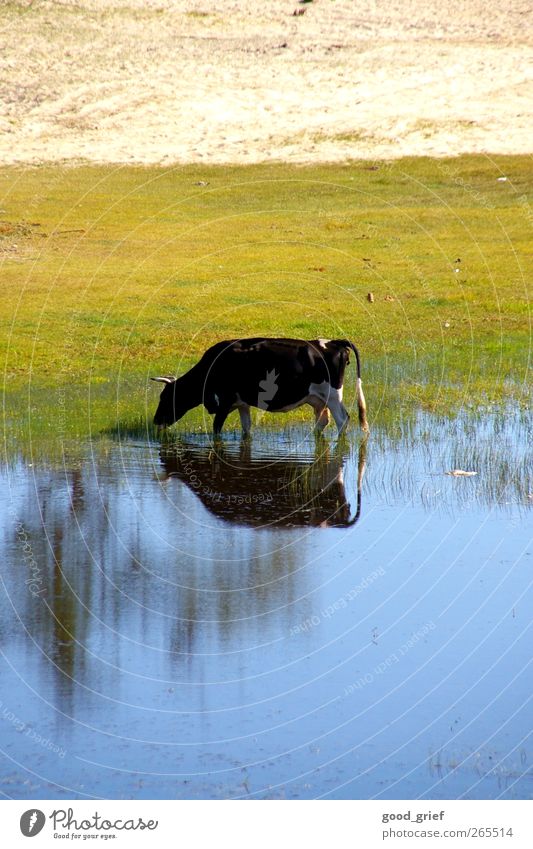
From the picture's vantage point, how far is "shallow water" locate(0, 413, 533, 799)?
8.25m

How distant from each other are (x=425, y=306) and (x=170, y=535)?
17.8m

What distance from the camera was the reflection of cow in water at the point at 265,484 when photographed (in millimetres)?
14453

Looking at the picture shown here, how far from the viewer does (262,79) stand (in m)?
63.0

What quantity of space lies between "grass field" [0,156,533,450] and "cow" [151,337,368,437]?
129cm

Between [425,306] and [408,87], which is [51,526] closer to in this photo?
[425,306]

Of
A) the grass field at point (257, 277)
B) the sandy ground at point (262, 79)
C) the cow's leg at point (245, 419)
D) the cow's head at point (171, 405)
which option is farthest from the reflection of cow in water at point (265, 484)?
the sandy ground at point (262, 79)

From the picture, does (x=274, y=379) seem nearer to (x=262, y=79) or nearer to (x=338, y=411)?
(x=338, y=411)

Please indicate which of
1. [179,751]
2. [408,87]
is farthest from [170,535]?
[408,87]

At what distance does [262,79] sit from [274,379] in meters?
47.6

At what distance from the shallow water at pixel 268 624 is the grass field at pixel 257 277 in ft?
12.6

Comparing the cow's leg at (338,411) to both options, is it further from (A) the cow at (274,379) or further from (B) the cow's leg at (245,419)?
(B) the cow's leg at (245,419)

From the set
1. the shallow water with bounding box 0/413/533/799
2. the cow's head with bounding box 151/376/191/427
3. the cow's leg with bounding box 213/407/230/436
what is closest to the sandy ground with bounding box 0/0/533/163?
the cow's head with bounding box 151/376/191/427

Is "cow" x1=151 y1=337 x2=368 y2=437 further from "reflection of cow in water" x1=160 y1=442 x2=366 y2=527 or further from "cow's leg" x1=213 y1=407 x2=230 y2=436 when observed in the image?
"reflection of cow in water" x1=160 y1=442 x2=366 y2=527

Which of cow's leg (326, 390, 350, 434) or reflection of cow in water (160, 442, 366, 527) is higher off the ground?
cow's leg (326, 390, 350, 434)
